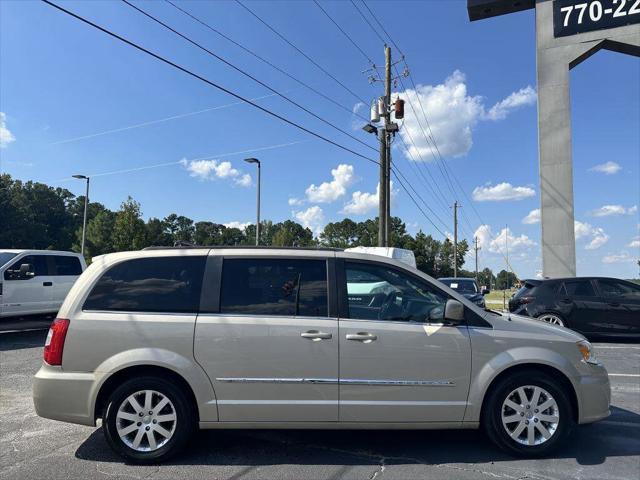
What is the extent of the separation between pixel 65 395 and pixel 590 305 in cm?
1096

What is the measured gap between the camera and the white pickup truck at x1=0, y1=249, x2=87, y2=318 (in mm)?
10812

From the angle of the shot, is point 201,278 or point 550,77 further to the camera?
point 550,77

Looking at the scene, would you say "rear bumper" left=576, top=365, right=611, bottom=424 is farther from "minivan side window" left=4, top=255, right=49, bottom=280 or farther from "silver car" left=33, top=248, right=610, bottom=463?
"minivan side window" left=4, top=255, right=49, bottom=280

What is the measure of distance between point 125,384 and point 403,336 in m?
2.48

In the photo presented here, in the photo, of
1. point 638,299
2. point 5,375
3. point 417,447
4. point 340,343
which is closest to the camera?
point 340,343

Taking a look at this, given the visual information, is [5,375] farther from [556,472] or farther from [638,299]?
[638,299]

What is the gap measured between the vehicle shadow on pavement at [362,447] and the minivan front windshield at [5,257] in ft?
26.7

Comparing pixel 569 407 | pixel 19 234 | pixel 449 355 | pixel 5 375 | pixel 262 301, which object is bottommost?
pixel 5 375

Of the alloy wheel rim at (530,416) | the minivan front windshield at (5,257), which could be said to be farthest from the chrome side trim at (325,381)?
the minivan front windshield at (5,257)

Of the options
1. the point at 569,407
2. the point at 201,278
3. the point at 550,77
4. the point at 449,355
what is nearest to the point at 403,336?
the point at 449,355

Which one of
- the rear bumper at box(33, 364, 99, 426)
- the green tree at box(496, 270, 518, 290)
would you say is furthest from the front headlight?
the green tree at box(496, 270, 518, 290)

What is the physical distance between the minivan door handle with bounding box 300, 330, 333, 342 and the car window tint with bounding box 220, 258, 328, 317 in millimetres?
179

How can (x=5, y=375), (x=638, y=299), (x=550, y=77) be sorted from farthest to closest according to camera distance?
(x=550, y=77)
(x=638, y=299)
(x=5, y=375)

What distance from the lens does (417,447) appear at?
441 cm
